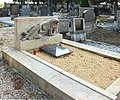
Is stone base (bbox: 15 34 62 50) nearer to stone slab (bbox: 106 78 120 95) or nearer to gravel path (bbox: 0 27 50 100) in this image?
gravel path (bbox: 0 27 50 100)

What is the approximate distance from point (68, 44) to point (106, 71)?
9.46ft

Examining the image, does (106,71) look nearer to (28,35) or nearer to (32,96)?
(32,96)

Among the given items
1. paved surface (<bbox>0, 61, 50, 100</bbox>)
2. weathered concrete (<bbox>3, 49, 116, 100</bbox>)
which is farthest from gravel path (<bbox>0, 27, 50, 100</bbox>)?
weathered concrete (<bbox>3, 49, 116, 100</bbox>)

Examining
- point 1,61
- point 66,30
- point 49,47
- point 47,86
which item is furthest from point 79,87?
point 66,30

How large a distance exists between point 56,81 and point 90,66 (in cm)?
139

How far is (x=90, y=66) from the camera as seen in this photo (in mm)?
5145

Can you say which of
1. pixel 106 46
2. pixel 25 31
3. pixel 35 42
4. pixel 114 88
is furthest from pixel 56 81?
pixel 106 46

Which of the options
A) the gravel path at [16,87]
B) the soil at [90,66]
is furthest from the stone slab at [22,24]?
the gravel path at [16,87]

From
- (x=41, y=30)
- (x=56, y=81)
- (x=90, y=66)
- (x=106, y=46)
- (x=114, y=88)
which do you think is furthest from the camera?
(x=106, y=46)

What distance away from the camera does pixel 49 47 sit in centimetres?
646

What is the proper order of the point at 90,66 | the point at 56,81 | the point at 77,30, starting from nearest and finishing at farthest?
the point at 56,81 → the point at 90,66 → the point at 77,30

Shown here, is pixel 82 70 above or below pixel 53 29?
below

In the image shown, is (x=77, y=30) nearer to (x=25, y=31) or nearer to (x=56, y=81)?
(x=25, y=31)

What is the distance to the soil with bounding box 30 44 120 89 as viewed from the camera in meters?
4.34
